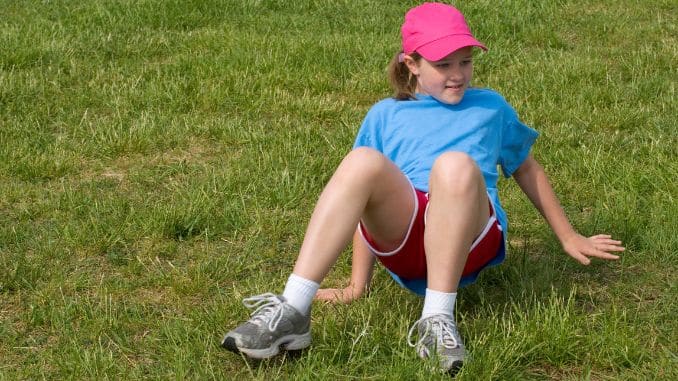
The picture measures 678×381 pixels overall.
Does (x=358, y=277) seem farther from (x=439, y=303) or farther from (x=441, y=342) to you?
(x=441, y=342)

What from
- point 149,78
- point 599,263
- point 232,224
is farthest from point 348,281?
point 149,78

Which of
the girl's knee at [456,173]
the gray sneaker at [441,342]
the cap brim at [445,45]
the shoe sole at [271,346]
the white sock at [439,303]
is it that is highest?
the cap brim at [445,45]

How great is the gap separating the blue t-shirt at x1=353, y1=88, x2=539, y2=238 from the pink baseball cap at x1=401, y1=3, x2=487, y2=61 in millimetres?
214

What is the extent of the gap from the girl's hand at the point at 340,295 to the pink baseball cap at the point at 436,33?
0.93 meters

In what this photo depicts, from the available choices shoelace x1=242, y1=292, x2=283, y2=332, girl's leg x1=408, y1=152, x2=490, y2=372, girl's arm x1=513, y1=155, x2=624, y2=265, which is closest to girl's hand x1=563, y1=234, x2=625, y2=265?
girl's arm x1=513, y1=155, x2=624, y2=265

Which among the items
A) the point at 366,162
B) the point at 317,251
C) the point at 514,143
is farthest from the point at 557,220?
the point at 317,251

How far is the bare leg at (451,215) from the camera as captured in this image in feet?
11.5

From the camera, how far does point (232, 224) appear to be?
493 centimetres

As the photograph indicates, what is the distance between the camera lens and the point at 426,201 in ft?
12.3

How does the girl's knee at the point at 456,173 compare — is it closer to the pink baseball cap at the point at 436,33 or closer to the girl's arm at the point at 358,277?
the pink baseball cap at the point at 436,33

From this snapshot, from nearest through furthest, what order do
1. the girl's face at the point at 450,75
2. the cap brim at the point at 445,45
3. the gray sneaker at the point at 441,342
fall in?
1. the gray sneaker at the point at 441,342
2. the cap brim at the point at 445,45
3. the girl's face at the point at 450,75

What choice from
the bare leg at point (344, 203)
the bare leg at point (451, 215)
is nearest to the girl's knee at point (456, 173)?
the bare leg at point (451, 215)

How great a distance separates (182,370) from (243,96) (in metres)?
3.21

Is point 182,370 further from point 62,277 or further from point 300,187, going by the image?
point 300,187
